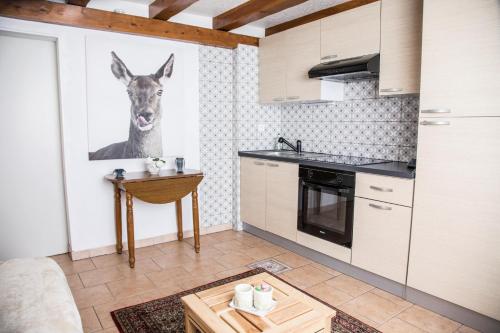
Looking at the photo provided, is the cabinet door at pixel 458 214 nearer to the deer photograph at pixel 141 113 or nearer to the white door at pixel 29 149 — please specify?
the deer photograph at pixel 141 113

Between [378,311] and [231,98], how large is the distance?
2645mm

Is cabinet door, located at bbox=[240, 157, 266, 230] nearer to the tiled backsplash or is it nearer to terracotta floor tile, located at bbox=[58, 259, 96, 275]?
the tiled backsplash

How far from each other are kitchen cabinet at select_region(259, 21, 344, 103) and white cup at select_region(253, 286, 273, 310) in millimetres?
2201

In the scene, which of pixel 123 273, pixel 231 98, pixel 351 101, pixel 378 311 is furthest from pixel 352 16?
pixel 123 273

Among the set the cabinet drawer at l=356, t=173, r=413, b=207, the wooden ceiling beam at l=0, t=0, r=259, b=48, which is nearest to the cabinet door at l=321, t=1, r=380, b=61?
the cabinet drawer at l=356, t=173, r=413, b=207

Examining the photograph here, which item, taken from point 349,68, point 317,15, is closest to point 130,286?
point 349,68

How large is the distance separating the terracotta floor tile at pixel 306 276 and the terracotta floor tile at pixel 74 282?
5.37ft

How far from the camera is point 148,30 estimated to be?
328cm

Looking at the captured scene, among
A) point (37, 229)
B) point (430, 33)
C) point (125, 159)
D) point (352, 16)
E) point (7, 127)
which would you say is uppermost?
point (352, 16)

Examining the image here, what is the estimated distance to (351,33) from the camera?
286cm

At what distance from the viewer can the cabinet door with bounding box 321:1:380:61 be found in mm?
2682

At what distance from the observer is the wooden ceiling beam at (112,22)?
2.72m

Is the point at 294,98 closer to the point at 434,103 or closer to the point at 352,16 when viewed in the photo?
the point at 352,16

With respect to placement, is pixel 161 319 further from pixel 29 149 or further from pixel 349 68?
pixel 349 68
